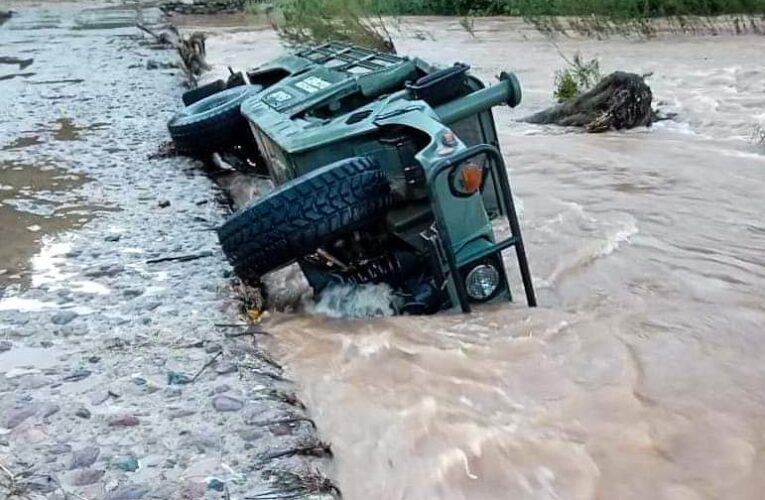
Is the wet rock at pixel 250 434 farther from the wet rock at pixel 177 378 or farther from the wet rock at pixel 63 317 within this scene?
the wet rock at pixel 63 317

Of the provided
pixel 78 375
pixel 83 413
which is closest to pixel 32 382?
pixel 78 375

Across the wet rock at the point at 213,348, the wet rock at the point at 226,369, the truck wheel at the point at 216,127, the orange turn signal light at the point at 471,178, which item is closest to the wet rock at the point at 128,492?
the wet rock at the point at 226,369

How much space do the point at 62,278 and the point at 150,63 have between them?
10.4 meters

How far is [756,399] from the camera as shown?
3936 mm

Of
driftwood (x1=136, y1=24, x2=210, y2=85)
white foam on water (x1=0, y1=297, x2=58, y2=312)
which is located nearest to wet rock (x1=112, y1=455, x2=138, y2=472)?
white foam on water (x1=0, y1=297, x2=58, y2=312)

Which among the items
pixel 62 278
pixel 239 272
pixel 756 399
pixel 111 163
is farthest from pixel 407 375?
pixel 111 163

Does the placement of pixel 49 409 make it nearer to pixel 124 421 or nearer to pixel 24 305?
pixel 124 421

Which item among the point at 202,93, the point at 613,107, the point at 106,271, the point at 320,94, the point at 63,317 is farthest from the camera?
the point at 613,107

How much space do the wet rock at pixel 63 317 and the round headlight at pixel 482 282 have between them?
1.90 m

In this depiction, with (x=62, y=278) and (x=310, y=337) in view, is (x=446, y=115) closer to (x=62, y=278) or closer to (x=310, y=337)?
(x=310, y=337)

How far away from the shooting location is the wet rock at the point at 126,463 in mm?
3426

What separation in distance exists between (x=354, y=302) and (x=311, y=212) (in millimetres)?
678

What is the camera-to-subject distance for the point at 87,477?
336cm

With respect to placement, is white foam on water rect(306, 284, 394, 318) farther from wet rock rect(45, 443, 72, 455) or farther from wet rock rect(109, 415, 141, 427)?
Answer: wet rock rect(45, 443, 72, 455)
